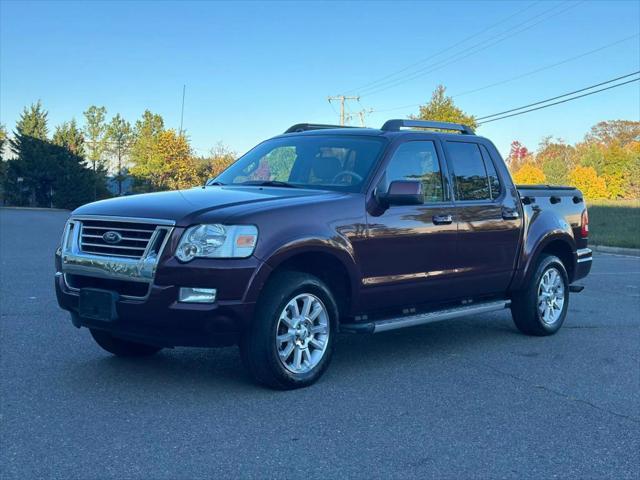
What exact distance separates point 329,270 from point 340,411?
4.03 ft

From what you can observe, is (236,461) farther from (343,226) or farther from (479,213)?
(479,213)

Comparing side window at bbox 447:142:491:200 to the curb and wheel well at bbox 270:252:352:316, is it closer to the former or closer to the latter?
wheel well at bbox 270:252:352:316

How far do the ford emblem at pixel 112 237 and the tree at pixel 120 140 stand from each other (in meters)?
108

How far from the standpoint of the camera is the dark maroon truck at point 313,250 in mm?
4754

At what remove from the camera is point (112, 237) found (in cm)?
497

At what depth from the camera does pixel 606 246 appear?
19.6 m

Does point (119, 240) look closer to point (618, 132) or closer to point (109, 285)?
point (109, 285)

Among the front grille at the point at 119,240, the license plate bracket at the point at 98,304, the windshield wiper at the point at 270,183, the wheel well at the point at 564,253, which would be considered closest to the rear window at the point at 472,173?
the wheel well at the point at 564,253

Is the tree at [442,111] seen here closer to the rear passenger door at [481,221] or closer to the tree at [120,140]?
the rear passenger door at [481,221]

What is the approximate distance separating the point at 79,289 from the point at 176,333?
87cm

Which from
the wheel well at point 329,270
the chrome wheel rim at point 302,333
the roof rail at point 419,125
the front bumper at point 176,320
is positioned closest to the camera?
the front bumper at point 176,320

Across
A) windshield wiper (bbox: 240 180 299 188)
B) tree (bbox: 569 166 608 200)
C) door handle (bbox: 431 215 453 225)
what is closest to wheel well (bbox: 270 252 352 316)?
windshield wiper (bbox: 240 180 299 188)

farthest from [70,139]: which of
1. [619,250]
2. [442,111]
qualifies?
[619,250]

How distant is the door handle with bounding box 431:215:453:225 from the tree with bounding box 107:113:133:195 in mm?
107018
